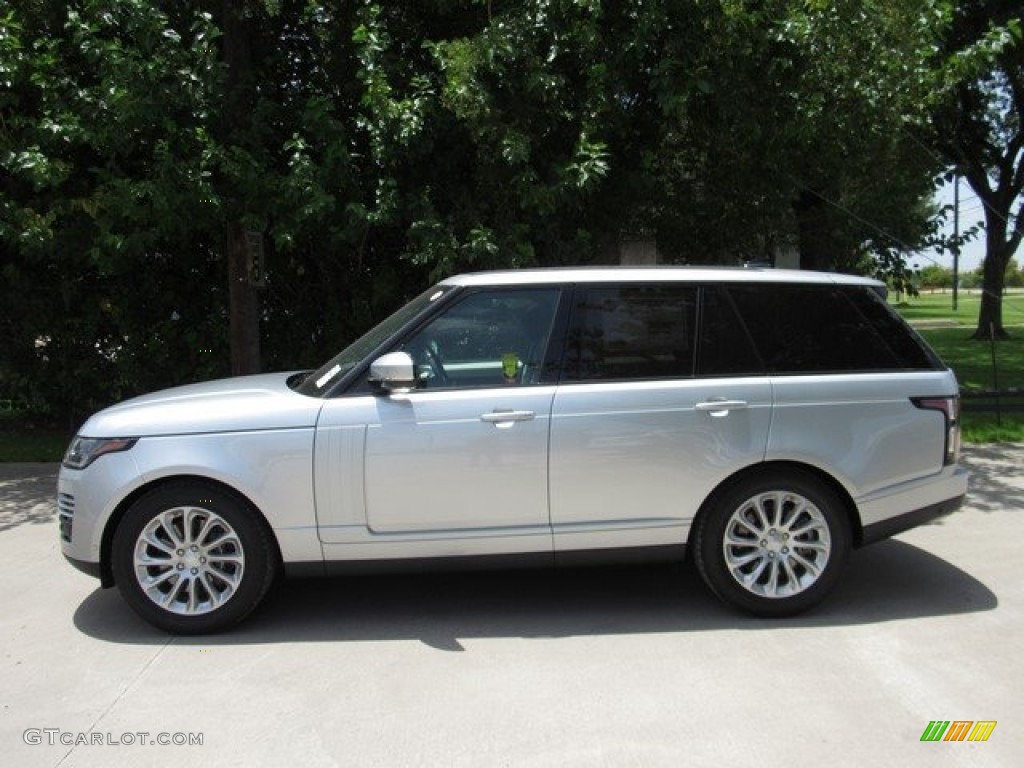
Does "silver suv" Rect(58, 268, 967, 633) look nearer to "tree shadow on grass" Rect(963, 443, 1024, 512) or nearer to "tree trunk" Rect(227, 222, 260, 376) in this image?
"tree shadow on grass" Rect(963, 443, 1024, 512)

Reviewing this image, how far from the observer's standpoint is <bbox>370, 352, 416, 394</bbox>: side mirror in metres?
4.25

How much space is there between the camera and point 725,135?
8836mm

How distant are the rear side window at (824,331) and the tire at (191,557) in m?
2.76

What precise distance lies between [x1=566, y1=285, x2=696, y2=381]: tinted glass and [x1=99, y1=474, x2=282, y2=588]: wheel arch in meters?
1.70

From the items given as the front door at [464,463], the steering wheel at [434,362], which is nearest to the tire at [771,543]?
the front door at [464,463]

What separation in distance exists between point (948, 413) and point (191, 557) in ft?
13.0

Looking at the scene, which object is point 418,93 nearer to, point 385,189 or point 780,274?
point 385,189

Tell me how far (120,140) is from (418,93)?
2.57m

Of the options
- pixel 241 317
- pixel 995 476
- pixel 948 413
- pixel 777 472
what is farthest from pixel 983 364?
pixel 777 472

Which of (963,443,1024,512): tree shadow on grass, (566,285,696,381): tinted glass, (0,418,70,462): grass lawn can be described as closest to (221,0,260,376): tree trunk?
(0,418,70,462): grass lawn

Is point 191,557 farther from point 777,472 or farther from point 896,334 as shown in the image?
point 896,334

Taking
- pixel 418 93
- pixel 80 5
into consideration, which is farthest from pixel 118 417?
pixel 80 5

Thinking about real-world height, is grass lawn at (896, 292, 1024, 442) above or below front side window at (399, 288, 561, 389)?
below

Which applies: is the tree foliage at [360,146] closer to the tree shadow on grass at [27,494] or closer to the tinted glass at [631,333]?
the tree shadow on grass at [27,494]
